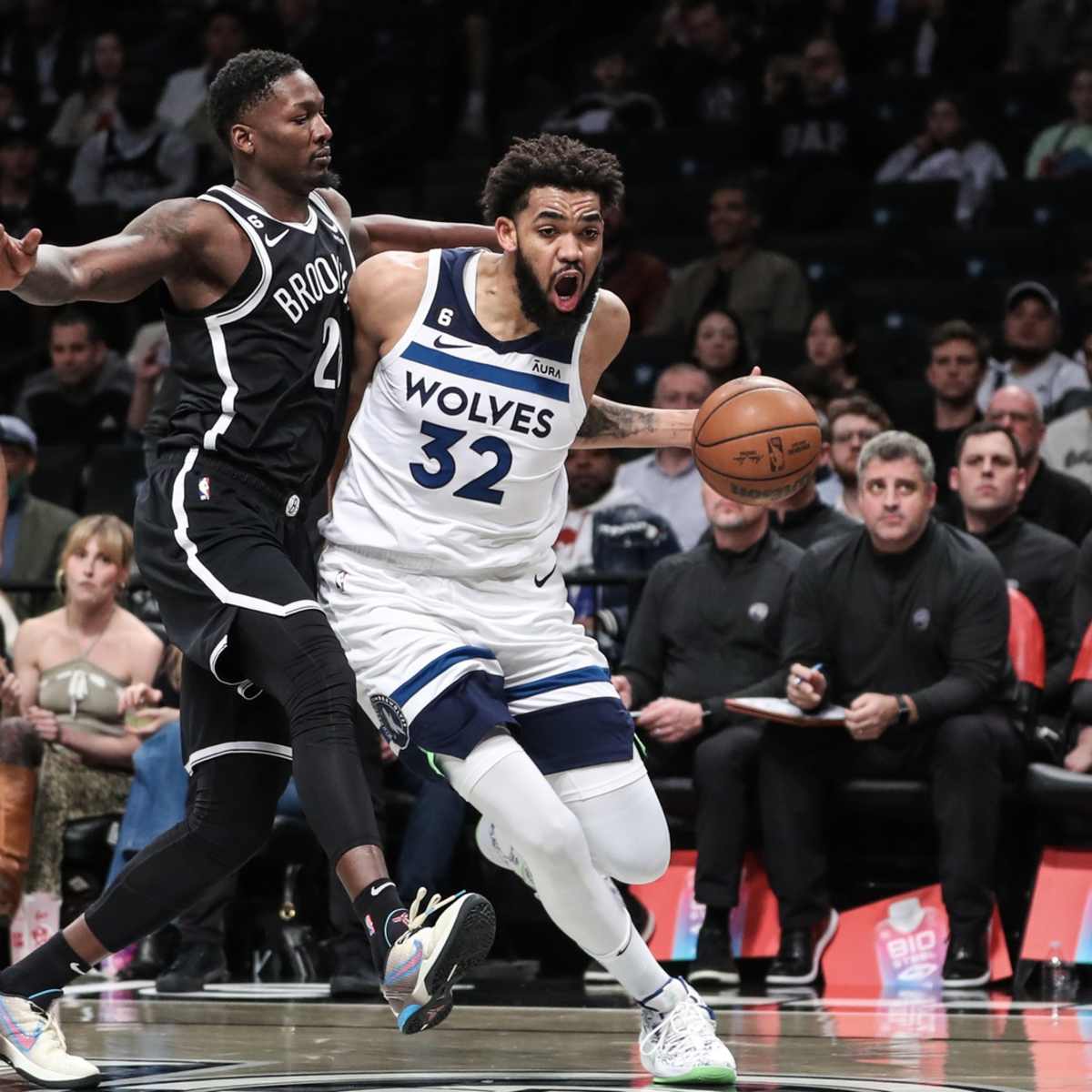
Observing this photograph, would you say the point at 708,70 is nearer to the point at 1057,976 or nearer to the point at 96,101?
the point at 96,101

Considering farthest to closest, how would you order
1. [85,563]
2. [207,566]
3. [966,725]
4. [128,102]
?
[128,102], [85,563], [966,725], [207,566]

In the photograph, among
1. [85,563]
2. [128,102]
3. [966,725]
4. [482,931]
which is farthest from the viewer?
[128,102]

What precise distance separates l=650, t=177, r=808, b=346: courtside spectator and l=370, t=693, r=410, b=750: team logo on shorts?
19.2 feet

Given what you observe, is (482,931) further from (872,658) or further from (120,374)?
(120,374)

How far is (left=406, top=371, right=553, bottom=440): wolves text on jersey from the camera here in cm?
432

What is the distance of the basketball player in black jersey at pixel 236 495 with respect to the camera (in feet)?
13.2

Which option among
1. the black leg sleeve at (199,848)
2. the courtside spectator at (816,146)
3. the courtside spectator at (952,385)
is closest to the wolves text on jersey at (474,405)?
the black leg sleeve at (199,848)

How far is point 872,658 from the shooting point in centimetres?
671

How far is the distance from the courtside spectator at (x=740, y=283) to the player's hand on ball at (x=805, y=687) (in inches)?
143

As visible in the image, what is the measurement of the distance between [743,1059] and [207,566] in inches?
64.5

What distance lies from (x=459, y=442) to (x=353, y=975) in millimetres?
2460

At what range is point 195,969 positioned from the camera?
6.61 m

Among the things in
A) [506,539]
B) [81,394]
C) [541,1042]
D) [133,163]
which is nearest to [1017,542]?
[541,1042]

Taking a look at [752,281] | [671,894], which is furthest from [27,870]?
[752,281]
